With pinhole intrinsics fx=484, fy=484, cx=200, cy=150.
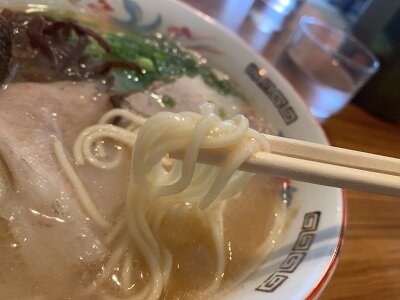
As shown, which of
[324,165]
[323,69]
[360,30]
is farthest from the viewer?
[360,30]

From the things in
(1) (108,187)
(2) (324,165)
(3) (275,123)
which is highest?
(2) (324,165)

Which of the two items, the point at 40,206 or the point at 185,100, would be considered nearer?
the point at 40,206

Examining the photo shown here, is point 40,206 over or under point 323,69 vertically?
under

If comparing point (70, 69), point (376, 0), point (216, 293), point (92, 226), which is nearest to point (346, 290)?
point (216, 293)

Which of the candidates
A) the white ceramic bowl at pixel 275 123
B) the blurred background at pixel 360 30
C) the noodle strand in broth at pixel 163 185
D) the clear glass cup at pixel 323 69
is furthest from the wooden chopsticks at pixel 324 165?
the blurred background at pixel 360 30

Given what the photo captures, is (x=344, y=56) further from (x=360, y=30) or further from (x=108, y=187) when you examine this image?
(x=108, y=187)

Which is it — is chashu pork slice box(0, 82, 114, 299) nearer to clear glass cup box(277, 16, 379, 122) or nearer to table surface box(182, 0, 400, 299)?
table surface box(182, 0, 400, 299)

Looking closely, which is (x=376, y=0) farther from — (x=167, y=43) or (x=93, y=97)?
(x=93, y=97)

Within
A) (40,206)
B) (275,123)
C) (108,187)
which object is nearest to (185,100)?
(275,123)

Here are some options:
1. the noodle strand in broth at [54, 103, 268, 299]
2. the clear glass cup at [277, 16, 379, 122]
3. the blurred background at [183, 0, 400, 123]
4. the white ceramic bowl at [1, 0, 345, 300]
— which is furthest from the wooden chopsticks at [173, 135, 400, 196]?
the blurred background at [183, 0, 400, 123]

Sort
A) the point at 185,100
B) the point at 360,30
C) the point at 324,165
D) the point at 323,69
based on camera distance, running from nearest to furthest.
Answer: the point at 324,165 → the point at 185,100 → the point at 323,69 → the point at 360,30
